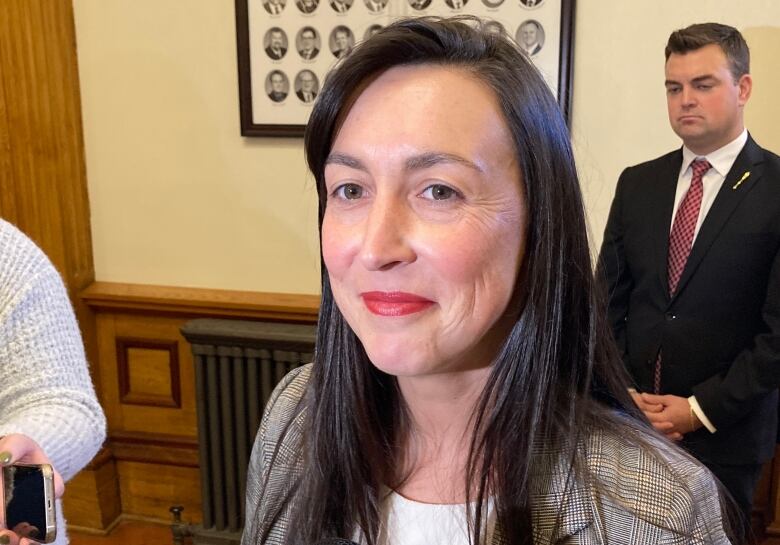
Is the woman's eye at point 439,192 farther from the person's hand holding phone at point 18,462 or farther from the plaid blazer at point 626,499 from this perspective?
the person's hand holding phone at point 18,462

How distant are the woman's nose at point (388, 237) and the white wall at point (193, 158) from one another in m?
1.72

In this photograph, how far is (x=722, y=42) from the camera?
6.69ft

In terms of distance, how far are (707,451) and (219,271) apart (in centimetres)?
176

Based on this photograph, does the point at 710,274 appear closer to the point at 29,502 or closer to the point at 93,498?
the point at 29,502

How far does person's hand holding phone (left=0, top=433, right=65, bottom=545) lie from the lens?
3.02 ft

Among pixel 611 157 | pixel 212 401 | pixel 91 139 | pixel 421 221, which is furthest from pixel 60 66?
pixel 421 221

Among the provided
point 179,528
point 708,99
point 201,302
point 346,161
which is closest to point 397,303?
point 346,161

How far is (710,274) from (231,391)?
1.62 metres

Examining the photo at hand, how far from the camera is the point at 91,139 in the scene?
281 centimetres

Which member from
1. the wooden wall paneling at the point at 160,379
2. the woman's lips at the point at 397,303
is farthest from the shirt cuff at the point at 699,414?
the wooden wall paneling at the point at 160,379

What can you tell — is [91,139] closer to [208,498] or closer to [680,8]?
[208,498]

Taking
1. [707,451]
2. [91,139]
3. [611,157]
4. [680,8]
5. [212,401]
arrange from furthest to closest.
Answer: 1. [91,139]
2. [212,401]
3. [611,157]
4. [680,8]
5. [707,451]

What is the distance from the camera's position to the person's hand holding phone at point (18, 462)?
92 centimetres

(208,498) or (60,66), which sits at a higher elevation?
(60,66)
